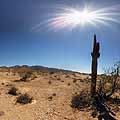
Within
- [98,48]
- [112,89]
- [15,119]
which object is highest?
[98,48]

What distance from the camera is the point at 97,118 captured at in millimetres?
14922

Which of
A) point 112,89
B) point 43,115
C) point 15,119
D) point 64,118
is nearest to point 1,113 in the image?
point 15,119

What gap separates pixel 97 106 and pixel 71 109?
1.79 meters

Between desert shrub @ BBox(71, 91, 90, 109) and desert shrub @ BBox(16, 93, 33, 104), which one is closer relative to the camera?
desert shrub @ BBox(71, 91, 90, 109)

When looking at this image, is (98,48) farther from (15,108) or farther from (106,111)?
(15,108)

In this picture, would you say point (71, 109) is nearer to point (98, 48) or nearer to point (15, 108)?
point (15, 108)

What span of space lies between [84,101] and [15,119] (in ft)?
20.1

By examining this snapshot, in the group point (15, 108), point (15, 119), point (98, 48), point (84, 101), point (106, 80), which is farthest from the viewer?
point (106, 80)

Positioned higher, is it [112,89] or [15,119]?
[112,89]

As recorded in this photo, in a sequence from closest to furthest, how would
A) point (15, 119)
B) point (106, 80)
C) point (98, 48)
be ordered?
point (15, 119)
point (98, 48)
point (106, 80)

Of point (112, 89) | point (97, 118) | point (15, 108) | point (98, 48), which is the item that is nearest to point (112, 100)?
point (112, 89)

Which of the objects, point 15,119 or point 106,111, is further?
point 106,111

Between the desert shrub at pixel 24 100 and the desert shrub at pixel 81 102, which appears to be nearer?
the desert shrub at pixel 81 102

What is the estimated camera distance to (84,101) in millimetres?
19078
